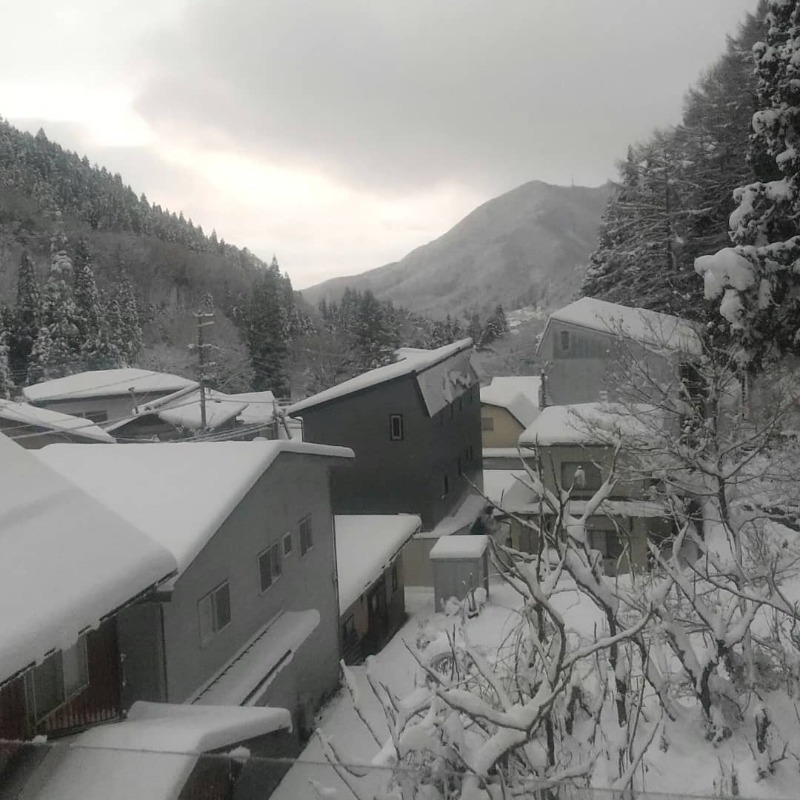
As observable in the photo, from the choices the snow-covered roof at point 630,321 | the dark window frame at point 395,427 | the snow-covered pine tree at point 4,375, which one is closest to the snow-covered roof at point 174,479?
the dark window frame at point 395,427

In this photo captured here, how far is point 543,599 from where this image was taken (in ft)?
12.5

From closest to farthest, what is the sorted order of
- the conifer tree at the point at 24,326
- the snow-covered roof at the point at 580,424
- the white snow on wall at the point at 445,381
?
the snow-covered roof at the point at 580,424 → the white snow on wall at the point at 445,381 → the conifer tree at the point at 24,326

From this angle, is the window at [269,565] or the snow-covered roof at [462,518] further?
the snow-covered roof at [462,518]

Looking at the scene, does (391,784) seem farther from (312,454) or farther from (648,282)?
(648,282)

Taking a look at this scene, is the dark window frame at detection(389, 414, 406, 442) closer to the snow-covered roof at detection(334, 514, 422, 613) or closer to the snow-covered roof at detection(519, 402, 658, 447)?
the snow-covered roof at detection(334, 514, 422, 613)

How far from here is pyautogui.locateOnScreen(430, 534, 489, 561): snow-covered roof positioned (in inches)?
577

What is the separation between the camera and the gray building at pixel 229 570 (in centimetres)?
721

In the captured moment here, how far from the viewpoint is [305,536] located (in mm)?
11305

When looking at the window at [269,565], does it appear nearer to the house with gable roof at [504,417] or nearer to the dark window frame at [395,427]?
the dark window frame at [395,427]

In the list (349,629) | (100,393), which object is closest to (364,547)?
(349,629)

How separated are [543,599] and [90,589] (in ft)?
Answer: 10.2

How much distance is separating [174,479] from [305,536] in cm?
300

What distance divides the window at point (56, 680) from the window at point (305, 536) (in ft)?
17.8

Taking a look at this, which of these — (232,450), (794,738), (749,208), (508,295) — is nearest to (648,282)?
(749,208)
